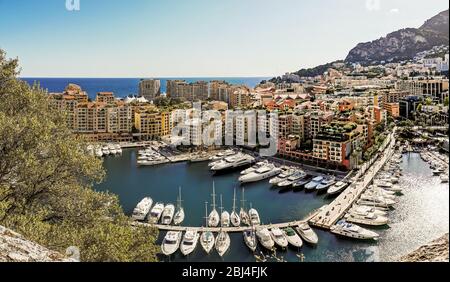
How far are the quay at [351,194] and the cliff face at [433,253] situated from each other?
13.1 ft

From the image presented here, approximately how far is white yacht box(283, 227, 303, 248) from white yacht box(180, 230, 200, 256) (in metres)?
0.99

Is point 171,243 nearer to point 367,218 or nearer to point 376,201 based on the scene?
point 367,218

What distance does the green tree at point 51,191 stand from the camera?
4.04 ft

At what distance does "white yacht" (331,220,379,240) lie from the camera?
4.34 m

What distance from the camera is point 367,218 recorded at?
475cm

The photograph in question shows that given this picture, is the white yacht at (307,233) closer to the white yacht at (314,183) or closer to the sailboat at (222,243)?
the sailboat at (222,243)

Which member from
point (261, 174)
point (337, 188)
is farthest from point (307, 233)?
point (261, 174)

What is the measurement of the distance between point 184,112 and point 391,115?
5829 mm

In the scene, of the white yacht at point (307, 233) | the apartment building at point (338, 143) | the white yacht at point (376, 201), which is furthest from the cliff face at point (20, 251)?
the apartment building at point (338, 143)

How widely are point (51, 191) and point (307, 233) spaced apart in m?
3.43

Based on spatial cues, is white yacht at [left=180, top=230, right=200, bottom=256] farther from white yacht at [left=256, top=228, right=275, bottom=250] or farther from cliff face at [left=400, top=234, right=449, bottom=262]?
cliff face at [left=400, top=234, right=449, bottom=262]

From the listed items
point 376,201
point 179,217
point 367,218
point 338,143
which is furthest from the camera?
point 338,143
